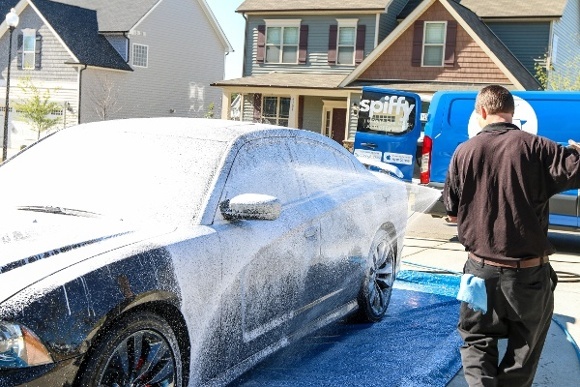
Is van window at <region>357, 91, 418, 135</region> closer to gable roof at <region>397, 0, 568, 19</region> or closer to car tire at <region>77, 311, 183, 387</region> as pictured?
car tire at <region>77, 311, 183, 387</region>

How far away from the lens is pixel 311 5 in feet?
89.6

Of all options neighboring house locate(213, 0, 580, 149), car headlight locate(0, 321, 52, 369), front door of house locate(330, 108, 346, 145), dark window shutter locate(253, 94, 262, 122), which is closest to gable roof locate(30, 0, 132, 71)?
Answer: neighboring house locate(213, 0, 580, 149)

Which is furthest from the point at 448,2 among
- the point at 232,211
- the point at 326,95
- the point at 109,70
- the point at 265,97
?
the point at 232,211

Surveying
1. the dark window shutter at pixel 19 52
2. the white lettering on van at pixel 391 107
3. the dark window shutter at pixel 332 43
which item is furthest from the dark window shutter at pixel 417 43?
the dark window shutter at pixel 19 52

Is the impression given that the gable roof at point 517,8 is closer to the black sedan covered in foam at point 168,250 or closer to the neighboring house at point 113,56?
the neighboring house at point 113,56

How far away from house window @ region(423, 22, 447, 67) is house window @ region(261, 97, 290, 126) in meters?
6.36

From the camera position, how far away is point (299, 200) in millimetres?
4578

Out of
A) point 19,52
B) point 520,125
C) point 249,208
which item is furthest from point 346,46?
point 249,208

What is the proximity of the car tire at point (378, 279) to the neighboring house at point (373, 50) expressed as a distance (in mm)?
16246

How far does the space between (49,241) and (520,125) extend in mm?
8183

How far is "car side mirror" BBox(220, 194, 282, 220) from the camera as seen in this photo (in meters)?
3.76

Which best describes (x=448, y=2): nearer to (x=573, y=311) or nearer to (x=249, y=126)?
(x=573, y=311)

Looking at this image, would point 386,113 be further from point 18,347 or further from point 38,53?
point 38,53

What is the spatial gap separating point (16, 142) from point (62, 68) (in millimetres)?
4458
